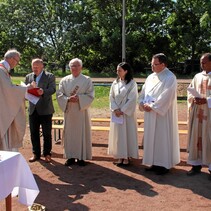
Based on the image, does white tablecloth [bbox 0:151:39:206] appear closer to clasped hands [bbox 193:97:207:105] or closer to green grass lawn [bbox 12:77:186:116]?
clasped hands [bbox 193:97:207:105]

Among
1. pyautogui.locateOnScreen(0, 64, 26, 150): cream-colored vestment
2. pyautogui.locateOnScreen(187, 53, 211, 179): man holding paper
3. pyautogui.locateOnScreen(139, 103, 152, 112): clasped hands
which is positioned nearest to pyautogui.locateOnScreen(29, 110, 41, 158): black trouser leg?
pyautogui.locateOnScreen(0, 64, 26, 150): cream-colored vestment

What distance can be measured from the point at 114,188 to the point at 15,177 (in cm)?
221

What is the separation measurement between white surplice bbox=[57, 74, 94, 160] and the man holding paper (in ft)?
5.91

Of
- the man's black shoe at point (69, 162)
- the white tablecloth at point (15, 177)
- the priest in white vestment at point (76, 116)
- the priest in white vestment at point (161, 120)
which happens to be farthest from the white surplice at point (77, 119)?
the white tablecloth at point (15, 177)

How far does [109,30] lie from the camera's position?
31.3 meters

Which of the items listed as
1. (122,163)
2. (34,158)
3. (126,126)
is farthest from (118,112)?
(34,158)

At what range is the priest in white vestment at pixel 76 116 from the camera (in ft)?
21.5

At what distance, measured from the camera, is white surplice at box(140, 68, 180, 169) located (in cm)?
591

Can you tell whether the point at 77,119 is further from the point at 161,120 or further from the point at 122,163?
the point at 161,120

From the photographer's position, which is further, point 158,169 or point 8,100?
point 158,169

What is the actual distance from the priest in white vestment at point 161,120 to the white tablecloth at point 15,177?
273 cm

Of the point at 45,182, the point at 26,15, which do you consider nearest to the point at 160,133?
the point at 45,182

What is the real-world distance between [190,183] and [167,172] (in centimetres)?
61

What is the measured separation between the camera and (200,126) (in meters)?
5.86
